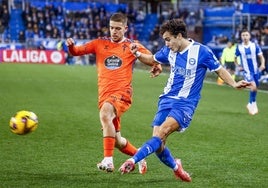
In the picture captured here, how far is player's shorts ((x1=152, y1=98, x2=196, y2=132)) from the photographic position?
8516 millimetres

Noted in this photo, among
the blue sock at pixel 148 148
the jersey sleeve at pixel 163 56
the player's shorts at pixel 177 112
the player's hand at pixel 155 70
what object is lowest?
the blue sock at pixel 148 148

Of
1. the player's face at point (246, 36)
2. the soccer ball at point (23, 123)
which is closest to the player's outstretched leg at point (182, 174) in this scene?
the soccer ball at point (23, 123)

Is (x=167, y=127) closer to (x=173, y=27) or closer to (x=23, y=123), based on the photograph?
(x=173, y=27)

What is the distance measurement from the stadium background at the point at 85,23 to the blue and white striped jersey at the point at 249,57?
21.6 m

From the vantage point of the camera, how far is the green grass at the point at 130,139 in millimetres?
8891

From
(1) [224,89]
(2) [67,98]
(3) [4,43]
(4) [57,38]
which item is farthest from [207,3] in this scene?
(2) [67,98]

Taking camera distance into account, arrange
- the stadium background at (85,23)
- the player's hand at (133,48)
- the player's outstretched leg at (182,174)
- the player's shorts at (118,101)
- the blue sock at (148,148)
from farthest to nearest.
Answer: the stadium background at (85,23)
the player's shorts at (118,101)
the player's hand at (133,48)
the player's outstretched leg at (182,174)
the blue sock at (148,148)

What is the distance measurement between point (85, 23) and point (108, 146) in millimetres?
→ 45137

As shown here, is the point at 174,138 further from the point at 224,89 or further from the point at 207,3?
the point at 207,3

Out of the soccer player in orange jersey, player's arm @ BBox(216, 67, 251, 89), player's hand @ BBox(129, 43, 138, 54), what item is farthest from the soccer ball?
player's arm @ BBox(216, 67, 251, 89)

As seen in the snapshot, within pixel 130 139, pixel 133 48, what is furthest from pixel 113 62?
pixel 130 139

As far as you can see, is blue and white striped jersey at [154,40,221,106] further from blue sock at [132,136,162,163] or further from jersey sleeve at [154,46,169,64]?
blue sock at [132,136,162,163]

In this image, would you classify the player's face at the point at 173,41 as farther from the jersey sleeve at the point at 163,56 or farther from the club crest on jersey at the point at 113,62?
the club crest on jersey at the point at 113,62

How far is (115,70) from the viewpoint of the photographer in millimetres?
9633
